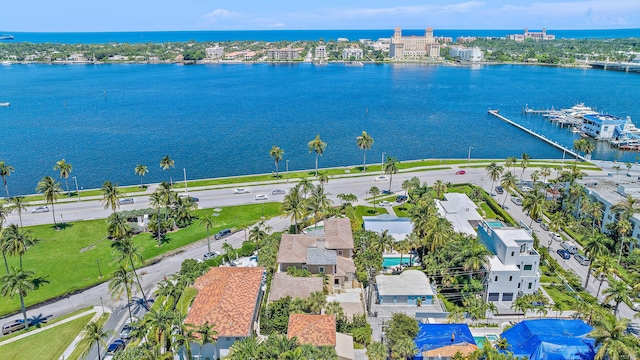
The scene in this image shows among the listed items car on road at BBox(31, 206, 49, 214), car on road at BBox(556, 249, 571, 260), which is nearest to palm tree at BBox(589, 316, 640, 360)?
car on road at BBox(556, 249, 571, 260)

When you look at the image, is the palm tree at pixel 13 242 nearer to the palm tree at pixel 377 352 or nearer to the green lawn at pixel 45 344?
the green lawn at pixel 45 344

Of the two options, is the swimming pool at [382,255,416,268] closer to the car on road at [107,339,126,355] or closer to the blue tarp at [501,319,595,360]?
the blue tarp at [501,319,595,360]

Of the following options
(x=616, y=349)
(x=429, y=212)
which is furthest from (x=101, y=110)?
(x=616, y=349)

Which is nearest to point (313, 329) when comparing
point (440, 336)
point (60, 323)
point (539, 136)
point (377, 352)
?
point (377, 352)

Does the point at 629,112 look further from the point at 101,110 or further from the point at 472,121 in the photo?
the point at 101,110

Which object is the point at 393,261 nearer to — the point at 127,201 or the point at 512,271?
the point at 512,271

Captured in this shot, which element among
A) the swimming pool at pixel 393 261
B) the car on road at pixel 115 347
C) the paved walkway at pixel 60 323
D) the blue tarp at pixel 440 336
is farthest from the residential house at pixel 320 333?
the paved walkway at pixel 60 323
